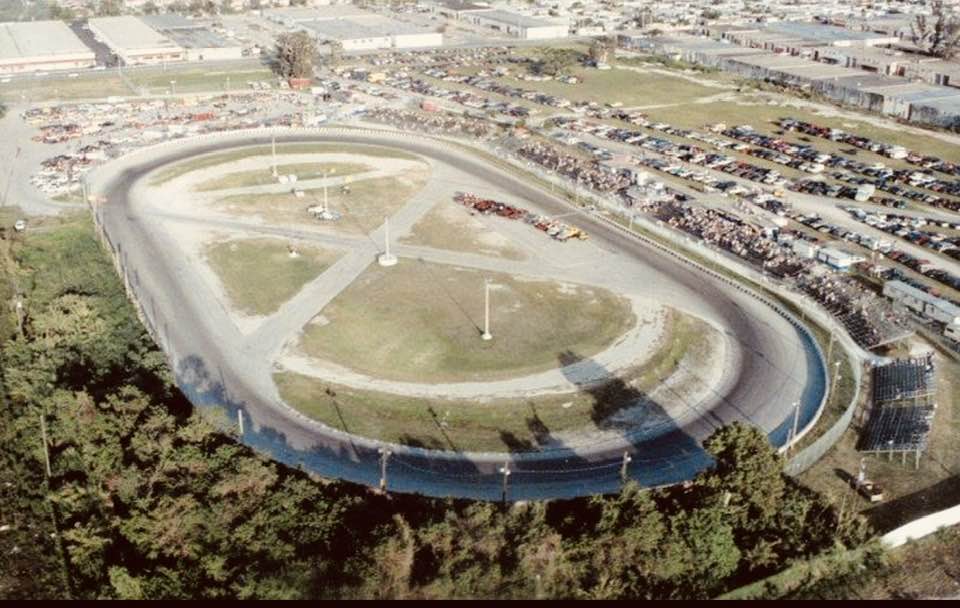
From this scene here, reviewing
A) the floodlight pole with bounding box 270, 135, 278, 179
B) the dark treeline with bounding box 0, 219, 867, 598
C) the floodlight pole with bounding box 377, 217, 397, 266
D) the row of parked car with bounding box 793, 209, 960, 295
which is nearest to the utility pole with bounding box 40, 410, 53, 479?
the dark treeline with bounding box 0, 219, 867, 598

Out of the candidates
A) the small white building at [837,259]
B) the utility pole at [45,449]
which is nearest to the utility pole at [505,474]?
the utility pole at [45,449]

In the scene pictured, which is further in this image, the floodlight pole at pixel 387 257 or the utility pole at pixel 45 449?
the floodlight pole at pixel 387 257

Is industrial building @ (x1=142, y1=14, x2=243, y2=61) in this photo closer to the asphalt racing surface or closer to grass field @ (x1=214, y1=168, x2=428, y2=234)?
grass field @ (x1=214, y1=168, x2=428, y2=234)

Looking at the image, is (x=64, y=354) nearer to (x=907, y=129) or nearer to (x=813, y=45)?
(x=907, y=129)

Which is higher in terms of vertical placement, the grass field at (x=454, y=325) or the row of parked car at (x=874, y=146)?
the row of parked car at (x=874, y=146)

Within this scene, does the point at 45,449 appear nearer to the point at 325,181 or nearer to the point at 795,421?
the point at 795,421

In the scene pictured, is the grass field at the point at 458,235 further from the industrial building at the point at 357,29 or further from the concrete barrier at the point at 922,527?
the industrial building at the point at 357,29
